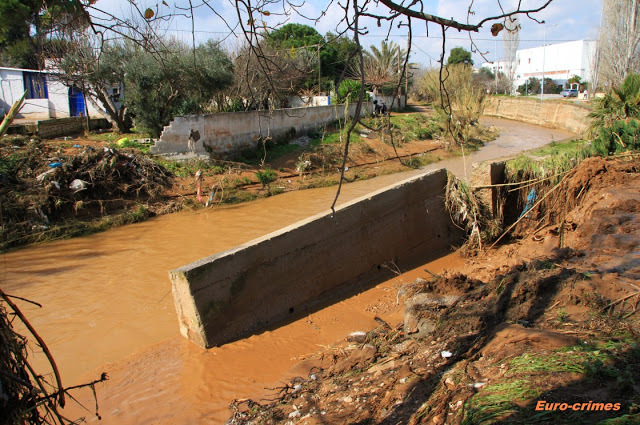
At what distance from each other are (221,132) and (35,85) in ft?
36.0

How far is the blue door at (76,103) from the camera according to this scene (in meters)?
20.6

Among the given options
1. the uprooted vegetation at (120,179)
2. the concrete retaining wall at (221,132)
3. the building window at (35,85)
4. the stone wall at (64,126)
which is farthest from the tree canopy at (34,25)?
the concrete retaining wall at (221,132)

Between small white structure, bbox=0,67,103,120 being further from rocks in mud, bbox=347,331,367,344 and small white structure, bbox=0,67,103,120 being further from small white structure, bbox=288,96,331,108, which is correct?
rocks in mud, bbox=347,331,367,344

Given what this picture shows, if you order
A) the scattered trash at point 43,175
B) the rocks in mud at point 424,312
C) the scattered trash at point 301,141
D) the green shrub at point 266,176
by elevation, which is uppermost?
the scattered trash at point 301,141

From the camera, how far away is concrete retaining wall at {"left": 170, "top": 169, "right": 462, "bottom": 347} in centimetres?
523

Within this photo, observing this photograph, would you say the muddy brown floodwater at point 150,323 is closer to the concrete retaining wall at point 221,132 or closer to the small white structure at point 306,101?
the concrete retaining wall at point 221,132

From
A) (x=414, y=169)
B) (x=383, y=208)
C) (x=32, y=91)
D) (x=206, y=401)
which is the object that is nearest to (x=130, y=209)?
(x=383, y=208)

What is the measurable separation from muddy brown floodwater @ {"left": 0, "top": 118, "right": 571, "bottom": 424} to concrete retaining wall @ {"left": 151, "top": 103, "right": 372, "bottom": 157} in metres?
3.68

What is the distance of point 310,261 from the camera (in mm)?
6188

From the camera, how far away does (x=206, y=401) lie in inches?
178

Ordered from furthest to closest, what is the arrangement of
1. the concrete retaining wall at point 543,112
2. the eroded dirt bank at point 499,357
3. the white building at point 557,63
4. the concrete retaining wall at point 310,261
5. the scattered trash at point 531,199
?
1. the white building at point 557,63
2. the concrete retaining wall at point 543,112
3. the scattered trash at point 531,199
4. the concrete retaining wall at point 310,261
5. the eroded dirt bank at point 499,357

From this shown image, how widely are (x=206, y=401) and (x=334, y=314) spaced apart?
Answer: 6.80ft

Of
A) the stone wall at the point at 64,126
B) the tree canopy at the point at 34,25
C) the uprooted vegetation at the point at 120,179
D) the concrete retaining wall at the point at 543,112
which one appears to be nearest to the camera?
the tree canopy at the point at 34,25

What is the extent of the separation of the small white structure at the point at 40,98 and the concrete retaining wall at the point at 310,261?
16.8 m
